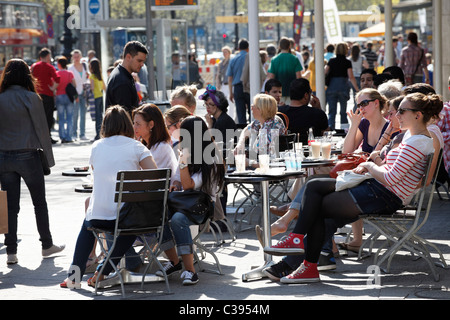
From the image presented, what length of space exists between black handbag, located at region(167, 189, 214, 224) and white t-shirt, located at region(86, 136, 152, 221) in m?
0.41

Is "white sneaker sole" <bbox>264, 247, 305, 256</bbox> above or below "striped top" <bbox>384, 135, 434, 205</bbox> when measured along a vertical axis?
below

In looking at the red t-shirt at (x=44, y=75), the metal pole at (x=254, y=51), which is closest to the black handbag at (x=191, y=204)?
the metal pole at (x=254, y=51)

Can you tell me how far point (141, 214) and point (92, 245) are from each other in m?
0.61

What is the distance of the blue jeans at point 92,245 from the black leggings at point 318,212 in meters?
1.33

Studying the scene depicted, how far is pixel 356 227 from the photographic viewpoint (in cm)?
782

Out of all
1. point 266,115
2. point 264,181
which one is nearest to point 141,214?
point 264,181

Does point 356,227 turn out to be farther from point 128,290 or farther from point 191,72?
point 191,72

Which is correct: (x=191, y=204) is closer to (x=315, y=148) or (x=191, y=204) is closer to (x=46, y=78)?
(x=315, y=148)

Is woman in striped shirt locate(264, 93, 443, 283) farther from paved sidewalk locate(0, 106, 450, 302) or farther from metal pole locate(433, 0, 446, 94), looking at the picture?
metal pole locate(433, 0, 446, 94)

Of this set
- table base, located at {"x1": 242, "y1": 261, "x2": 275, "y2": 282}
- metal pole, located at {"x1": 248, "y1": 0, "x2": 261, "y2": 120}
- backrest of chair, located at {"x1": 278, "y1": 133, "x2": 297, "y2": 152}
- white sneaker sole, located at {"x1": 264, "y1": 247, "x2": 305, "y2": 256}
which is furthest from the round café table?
metal pole, located at {"x1": 248, "y1": 0, "x2": 261, "y2": 120}

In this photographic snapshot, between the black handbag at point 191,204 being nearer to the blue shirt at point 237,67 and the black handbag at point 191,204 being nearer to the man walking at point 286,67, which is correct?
the man walking at point 286,67

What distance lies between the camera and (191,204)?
6895mm

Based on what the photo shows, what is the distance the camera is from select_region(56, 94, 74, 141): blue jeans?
19.6 meters

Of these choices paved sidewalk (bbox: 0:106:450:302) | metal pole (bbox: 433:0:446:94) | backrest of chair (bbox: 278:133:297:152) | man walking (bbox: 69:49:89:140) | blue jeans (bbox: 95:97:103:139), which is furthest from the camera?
man walking (bbox: 69:49:89:140)
